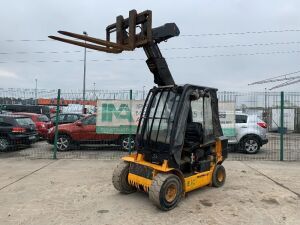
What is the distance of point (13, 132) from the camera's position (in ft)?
43.1

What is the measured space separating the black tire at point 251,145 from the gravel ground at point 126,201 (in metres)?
3.69

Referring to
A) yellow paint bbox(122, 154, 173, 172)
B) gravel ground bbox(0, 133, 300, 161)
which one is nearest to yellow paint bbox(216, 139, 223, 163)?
yellow paint bbox(122, 154, 173, 172)

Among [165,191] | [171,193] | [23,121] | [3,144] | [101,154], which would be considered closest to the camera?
[165,191]

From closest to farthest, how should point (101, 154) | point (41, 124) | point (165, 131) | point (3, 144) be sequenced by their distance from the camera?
point (165, 131) → point (101, 154) → point (3, 144) → point (41, 124)

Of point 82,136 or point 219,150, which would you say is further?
point 82,136

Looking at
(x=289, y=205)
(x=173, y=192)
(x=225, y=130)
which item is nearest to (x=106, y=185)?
(x=173, y=192)

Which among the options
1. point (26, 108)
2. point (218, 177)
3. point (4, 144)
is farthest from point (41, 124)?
point (218, 177)

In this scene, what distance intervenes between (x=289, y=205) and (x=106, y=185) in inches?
147

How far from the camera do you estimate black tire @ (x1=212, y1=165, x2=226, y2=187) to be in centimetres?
695

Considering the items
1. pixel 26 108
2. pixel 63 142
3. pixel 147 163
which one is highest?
pixel 26 108

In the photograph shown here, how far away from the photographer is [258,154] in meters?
12.7

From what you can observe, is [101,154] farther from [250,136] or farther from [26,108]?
[26,108]

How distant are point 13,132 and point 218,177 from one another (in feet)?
29.9

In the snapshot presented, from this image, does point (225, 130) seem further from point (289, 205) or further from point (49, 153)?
point (49, 153)
